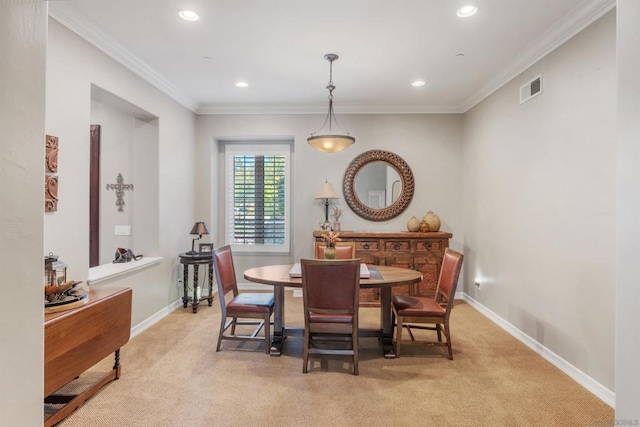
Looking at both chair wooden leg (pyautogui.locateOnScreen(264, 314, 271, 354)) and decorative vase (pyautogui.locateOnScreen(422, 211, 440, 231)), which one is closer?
chair wooden leg (pyautogui.locateOnScreen(264, 314, 271, 354))

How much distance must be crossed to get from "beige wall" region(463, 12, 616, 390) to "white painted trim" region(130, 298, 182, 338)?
4048 millimetres

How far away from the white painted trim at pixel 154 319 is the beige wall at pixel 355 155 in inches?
55.3

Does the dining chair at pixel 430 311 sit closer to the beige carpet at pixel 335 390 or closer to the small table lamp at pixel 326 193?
the beige carpet at pixel 335 390

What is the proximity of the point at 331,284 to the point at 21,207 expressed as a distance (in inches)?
84.4

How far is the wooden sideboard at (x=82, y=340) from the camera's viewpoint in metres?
2.07

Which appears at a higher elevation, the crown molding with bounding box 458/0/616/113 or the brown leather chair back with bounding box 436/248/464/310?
the crown molding with bounding box 458/0/616/113

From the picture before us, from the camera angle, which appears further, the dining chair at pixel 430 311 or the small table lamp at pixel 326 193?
the small table lamp at pixel 326 193

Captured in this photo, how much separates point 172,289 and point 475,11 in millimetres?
→ 4534

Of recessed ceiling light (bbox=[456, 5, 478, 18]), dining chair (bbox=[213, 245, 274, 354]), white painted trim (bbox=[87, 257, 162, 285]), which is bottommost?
dining chair (bbox=[213, 245, 274, 354])

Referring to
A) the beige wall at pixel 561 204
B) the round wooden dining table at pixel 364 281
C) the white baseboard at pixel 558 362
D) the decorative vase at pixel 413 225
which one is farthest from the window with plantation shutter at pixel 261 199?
the white baseboard at pixel 558 362

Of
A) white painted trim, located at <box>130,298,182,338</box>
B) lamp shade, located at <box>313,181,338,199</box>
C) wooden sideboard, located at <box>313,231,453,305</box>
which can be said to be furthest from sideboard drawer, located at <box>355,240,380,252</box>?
white painted trim, located at <box>130,298,182,338</box>

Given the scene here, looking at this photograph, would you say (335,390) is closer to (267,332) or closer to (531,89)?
(267,332)

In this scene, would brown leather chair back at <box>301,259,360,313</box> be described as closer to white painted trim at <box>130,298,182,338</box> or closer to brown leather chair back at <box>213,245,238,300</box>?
brown leather chair back at <box>213,245,238,300</box>

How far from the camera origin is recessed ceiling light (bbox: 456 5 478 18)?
2.81 metres
